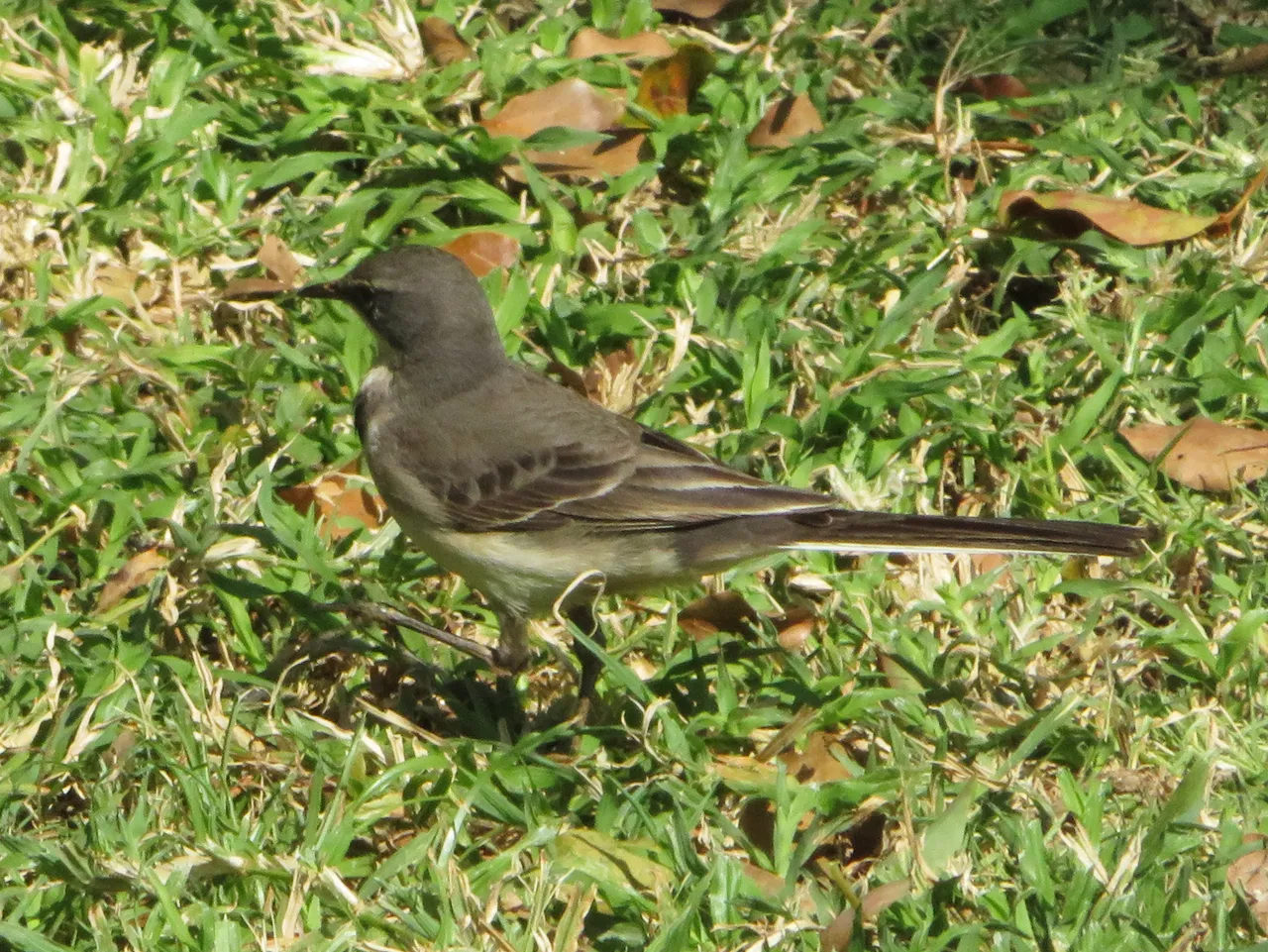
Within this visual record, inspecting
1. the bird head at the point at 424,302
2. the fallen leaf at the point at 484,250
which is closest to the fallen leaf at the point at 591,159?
the fallen leaf at the point at 484,250

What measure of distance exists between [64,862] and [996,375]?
401 centimetres

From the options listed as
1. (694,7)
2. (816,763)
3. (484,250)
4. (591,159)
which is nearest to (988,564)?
(816,763)

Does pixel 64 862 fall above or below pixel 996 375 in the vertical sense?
above

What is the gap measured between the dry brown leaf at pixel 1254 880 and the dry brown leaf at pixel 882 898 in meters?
0.89

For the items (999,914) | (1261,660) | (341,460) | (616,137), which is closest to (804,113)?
(616,137)

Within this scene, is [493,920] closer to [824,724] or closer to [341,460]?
[824,724]

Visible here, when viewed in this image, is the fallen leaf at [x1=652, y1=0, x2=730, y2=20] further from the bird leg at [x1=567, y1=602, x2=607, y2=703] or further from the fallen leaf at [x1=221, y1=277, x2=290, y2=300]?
the bird leg at [x1=567, y1=602, x2=607, y2=703]

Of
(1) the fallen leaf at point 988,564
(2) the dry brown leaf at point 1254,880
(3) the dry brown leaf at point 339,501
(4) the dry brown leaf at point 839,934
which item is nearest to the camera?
(4) the dry brown leaf at point 839,934

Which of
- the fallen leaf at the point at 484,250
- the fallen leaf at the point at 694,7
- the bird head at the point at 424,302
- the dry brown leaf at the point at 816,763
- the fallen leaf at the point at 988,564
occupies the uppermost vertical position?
the bird head at the point at 424,302

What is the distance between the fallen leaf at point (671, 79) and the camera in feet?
27.1

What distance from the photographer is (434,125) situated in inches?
316

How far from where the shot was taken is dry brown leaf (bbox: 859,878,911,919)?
4.90 metres

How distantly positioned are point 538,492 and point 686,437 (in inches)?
40.8

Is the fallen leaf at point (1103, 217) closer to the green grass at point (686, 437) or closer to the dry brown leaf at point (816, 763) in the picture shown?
the green grass at point (686, 437)
